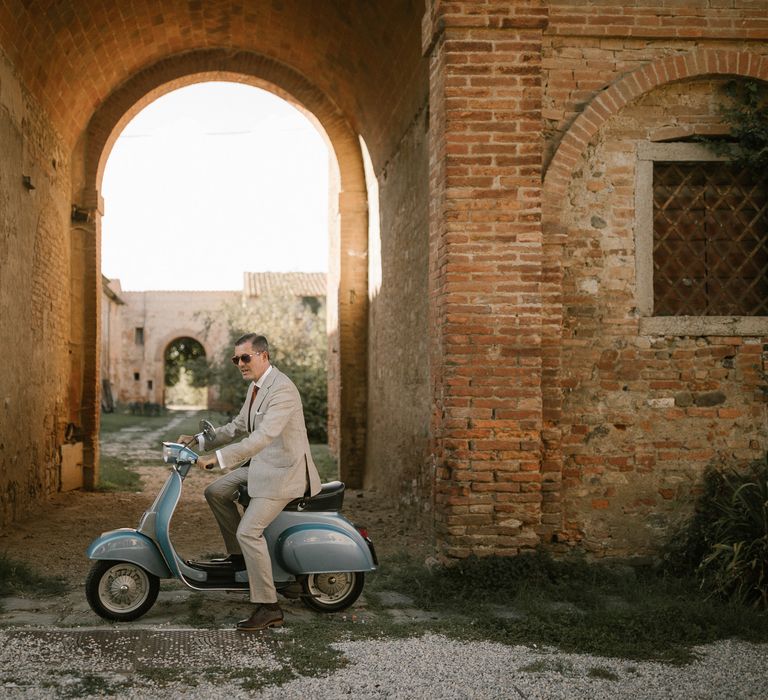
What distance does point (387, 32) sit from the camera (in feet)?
28.7

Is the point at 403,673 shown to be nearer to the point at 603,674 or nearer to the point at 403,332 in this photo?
the point at 603,674

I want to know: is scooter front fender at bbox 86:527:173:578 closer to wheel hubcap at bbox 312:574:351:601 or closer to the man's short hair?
wheel hubcap at bbox 312:574:351:601

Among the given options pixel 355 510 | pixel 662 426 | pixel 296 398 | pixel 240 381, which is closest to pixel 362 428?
pixel 355 510

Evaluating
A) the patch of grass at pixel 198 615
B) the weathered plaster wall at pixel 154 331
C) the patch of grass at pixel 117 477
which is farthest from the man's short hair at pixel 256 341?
the weathered plaster wall at pixel 154 331

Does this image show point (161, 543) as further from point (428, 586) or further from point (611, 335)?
point (611, 335)

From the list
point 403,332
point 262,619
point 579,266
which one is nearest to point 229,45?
point 403,332

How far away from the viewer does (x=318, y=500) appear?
17.8 feet

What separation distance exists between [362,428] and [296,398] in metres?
7.42

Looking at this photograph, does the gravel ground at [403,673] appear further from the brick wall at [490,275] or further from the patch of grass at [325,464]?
the patch of grass at [325,464]

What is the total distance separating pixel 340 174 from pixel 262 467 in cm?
846

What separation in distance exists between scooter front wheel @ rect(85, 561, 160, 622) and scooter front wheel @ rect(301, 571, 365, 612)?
37.9 inches

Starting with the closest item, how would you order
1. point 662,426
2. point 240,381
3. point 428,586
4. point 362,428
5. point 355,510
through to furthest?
1. point 428,586
2. point 662,426
3. point 355,510
4. point 362,428
5. point 240,381

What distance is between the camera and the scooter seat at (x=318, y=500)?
5.36 m

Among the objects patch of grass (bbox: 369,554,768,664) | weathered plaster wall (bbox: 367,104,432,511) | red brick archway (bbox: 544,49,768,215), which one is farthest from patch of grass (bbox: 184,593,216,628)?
red brick archway (bbox: 544,49,768,215)
